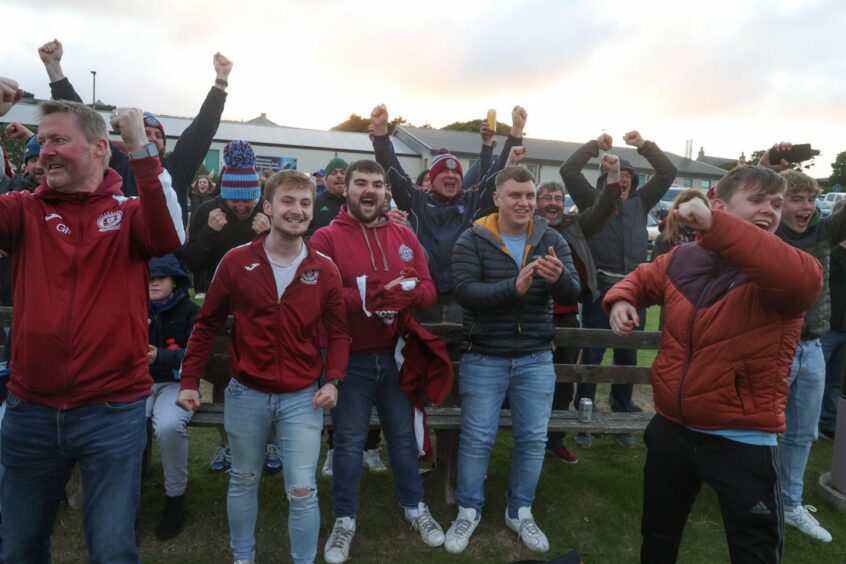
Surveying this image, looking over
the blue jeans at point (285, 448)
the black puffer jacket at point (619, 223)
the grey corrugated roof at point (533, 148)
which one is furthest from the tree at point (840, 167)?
the blue jeans at point (285, 448)

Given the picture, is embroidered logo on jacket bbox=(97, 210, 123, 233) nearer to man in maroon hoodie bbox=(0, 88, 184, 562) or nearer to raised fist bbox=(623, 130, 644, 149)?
man in maroon hoodie bbox=(0, 88, 184, 562)

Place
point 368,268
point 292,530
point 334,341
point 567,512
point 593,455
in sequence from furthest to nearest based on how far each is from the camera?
1. point 593,455
2. point 567,512
3. point 368,268
4. point 334,341
5. point 292,530

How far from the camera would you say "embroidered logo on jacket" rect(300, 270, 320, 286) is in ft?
10.1

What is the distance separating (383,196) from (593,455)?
9.98 feet

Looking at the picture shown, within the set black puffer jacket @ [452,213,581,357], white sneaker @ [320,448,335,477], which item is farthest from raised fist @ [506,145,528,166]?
white sneaker @ [320,448,335,477]

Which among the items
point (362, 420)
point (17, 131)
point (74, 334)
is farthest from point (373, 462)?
point (17, 131)

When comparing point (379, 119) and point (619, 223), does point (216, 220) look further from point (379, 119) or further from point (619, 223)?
point (619, 223)

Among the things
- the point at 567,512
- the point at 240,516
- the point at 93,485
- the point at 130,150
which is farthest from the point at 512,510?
the point at 130,150

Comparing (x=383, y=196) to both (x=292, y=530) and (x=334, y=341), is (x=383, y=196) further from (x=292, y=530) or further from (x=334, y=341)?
(x=292, y=530)

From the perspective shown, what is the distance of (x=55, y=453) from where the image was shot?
2.27 metres

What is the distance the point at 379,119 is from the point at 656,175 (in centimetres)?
286

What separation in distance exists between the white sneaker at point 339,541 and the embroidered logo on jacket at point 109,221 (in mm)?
2210

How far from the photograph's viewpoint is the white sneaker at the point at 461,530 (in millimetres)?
3512

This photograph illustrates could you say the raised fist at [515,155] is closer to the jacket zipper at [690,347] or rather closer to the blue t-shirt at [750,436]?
the jacket zipper at [690,347]
